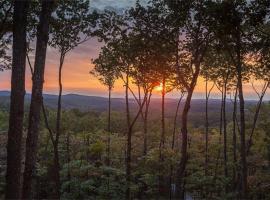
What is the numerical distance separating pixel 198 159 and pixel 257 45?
26533 mm

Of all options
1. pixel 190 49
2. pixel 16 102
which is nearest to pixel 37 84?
pixel 16 102

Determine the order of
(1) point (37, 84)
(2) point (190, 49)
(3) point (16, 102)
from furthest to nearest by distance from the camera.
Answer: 1. (2) point (190, 49)
2. (1) point (37, 84)
3. (3) point (16, 102)

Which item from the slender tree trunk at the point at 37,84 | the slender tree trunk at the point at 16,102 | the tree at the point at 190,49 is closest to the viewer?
the slender tree trunk at the point at 16,102

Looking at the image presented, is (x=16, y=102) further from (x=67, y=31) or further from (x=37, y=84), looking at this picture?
(x=67, y=31)

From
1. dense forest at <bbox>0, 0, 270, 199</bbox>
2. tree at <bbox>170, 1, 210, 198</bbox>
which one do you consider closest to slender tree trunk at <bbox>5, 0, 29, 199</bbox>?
dense forest at <bbox>0, 0, 270, 199</bbox>

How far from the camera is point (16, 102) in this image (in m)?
11.3

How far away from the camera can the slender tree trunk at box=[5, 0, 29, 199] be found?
440 inches

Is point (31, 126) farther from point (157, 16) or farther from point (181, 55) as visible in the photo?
point (181, 55)

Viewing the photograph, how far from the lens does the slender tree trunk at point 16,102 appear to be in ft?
36.6

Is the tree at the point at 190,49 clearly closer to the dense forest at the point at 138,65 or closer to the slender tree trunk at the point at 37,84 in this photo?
the dense forest at the point at 138,65

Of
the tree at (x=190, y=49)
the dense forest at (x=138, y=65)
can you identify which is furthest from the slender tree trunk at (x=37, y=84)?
the tree at (x=190, y=49)

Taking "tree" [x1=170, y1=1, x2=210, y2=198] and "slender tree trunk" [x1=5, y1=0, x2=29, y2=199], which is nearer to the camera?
"slender tree trunk" [x1=5, y1=0, x2=29, y2=199]

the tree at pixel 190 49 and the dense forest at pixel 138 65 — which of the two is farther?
the tree at pixel 190 49

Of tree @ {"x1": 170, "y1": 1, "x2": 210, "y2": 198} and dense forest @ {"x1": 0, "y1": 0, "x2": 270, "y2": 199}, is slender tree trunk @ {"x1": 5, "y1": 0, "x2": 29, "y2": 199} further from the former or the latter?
tree @ {"x1": 170, "y1": 1, "x2": 210, "y2": 198}
